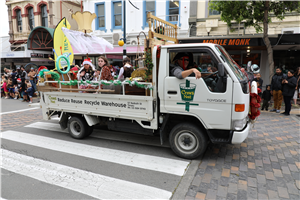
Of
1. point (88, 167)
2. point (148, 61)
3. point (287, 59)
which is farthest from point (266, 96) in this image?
point (88, 167)

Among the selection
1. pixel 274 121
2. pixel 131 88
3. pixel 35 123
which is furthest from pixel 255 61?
pixel 35 123

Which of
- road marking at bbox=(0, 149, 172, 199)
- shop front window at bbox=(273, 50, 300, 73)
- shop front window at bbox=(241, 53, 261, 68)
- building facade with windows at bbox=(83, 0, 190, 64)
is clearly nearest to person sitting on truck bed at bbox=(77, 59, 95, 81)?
road marking at bbox=(0, 149, 172, 199)

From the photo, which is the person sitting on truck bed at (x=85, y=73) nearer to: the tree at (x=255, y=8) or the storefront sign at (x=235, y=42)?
the tree at (x=255, y=8)

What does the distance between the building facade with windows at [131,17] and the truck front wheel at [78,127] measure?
32.4 feet

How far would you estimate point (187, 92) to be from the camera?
3949 millimetres

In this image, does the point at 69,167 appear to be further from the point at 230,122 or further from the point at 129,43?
the point at 129,43

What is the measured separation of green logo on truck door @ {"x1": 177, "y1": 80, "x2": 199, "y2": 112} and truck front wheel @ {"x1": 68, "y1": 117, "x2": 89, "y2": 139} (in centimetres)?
286

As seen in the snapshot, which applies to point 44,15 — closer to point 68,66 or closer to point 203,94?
point 68,66

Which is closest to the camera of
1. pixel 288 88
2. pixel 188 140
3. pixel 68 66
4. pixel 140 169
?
pixel 140 169

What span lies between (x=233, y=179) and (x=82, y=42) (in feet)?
22.1

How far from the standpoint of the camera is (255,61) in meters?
13.3

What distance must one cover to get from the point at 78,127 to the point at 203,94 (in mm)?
3594

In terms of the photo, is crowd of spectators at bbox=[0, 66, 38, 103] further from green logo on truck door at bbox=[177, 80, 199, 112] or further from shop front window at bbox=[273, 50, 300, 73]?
shop front window at bbox=[273, 50, 300, 73]

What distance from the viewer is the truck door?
3.76 m
